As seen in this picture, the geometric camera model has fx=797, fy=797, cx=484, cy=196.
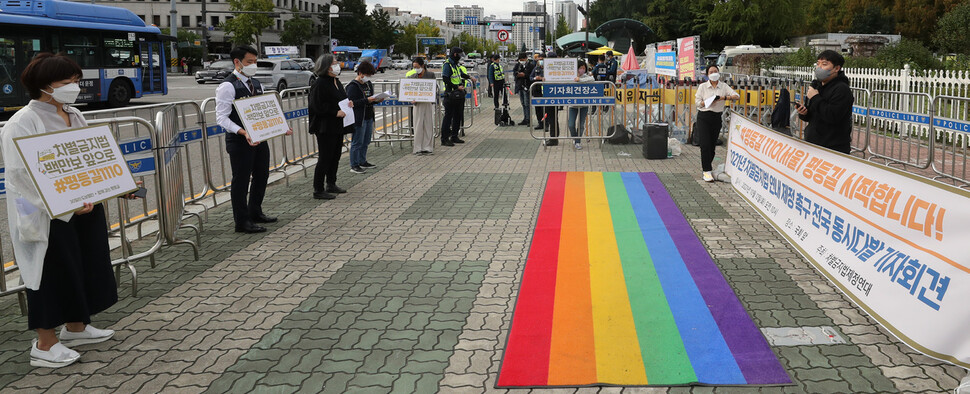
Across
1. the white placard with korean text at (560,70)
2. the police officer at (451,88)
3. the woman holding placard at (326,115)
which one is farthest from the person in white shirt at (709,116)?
the white placard with korean text at (560,70)

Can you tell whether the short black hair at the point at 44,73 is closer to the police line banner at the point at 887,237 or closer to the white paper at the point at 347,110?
the police line banner at the point at 887,237

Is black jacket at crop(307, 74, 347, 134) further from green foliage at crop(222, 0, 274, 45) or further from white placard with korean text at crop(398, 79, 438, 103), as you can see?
green foliage at crop(222, 0, 274, 45)

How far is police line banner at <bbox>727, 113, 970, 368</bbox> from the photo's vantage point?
402 centimetres

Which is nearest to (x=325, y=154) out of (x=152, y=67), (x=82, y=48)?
(x=82, y=48)

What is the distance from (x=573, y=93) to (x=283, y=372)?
10.6 meters

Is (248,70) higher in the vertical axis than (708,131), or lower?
higher

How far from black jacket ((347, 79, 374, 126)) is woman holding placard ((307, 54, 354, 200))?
70.9 inches

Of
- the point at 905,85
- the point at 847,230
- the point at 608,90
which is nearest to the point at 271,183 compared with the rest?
the point at 608,90

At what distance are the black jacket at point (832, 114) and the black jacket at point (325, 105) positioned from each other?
16.9 ft

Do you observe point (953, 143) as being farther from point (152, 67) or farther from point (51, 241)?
point (152, 67)

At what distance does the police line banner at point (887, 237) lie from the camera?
13.2 ft

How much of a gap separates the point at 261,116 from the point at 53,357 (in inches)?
151

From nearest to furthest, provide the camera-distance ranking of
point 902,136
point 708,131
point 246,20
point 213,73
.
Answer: point 708,131, point 902,136, point 213,73, point 246,20

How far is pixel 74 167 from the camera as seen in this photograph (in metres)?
4.72
